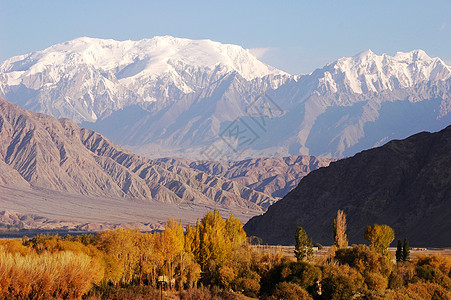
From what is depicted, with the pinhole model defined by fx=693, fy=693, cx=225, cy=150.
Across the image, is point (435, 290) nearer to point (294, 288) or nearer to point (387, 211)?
point (294, 288)

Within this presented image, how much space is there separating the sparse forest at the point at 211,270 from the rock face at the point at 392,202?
76911mm

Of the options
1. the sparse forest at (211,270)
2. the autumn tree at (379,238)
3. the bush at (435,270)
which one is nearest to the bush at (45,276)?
the sparse forest at (211,270)

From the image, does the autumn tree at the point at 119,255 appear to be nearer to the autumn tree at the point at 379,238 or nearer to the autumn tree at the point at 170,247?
the autumn tree at the point at 170,247

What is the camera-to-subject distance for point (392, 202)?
180250 mm

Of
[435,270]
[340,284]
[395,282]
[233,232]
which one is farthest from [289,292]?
[233,232]

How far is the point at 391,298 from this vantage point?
61.9 meters

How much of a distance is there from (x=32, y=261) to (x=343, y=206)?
140 m

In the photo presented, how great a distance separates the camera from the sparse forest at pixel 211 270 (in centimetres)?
5941

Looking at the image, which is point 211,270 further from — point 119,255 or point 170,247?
point 119,255

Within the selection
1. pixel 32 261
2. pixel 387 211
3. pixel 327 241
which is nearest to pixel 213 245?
pixel 32 261

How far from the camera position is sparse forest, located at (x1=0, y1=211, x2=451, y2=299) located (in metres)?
59.4

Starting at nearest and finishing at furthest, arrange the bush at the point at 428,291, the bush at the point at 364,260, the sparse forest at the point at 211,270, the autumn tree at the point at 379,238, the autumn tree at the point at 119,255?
1. the sparse forest at the point at 211,270
2. the bush at the point at 428,291
3. the autumn tree at the point at 119,255
4. the bush at the point at 364,260
5. the autumn tree at the point at 379,238

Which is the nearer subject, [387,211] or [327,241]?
[327,241]

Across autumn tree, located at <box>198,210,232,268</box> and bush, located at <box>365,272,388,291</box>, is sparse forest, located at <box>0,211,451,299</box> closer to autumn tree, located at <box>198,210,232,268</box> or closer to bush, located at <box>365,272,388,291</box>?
autumn tree, located at <box>198,210,232,268</box>
